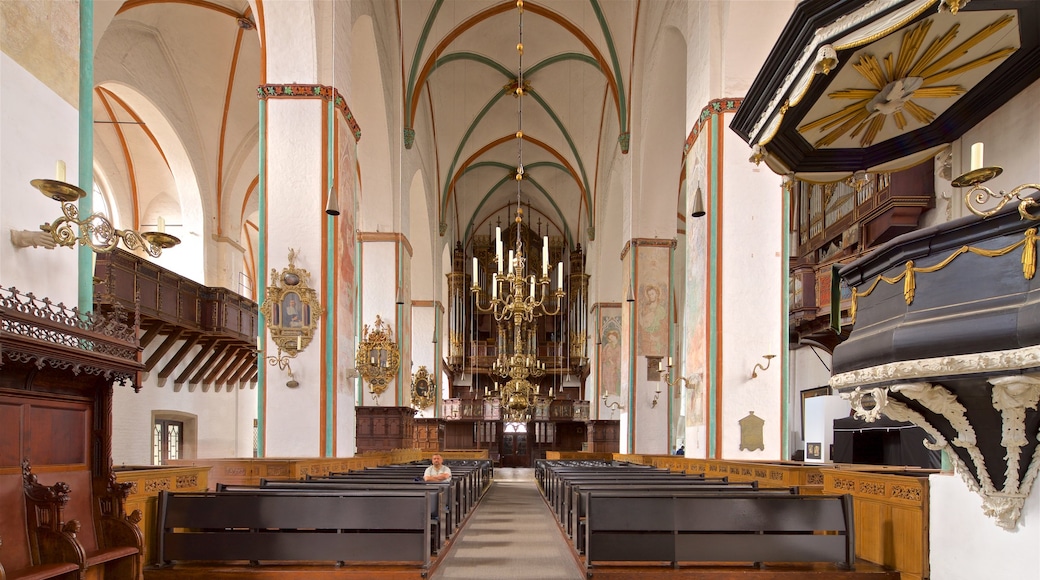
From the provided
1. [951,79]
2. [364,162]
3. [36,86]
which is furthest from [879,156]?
[364,162]

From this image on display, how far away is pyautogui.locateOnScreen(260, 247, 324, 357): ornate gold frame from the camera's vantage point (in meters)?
11.0

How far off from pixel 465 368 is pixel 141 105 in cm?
1978

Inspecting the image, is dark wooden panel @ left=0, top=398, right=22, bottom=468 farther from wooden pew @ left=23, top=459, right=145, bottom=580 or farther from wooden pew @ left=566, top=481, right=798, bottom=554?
wooden pew @ left=566, top=481, right=798, bottom=554

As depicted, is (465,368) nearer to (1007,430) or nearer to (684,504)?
(684,504)

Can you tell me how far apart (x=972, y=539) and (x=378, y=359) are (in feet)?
47.0

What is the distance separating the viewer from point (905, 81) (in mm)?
5816

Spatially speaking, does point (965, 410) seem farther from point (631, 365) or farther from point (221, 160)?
point (221, 160)

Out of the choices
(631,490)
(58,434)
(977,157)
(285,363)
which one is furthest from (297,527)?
(977,157)

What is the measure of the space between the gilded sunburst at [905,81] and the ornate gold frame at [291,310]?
723 cm

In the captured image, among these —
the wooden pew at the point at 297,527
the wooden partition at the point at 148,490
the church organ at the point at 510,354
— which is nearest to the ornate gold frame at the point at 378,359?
the wooden partition at the point at 148,490

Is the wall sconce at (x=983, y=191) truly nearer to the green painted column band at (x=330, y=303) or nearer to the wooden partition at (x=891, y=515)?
the wooden partition at (x=891, y=515)

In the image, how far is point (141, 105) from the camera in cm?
1611

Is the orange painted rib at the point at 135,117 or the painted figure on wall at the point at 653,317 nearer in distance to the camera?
the orange painted rib at the point at 135,117

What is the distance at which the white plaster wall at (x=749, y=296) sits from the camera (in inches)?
427
